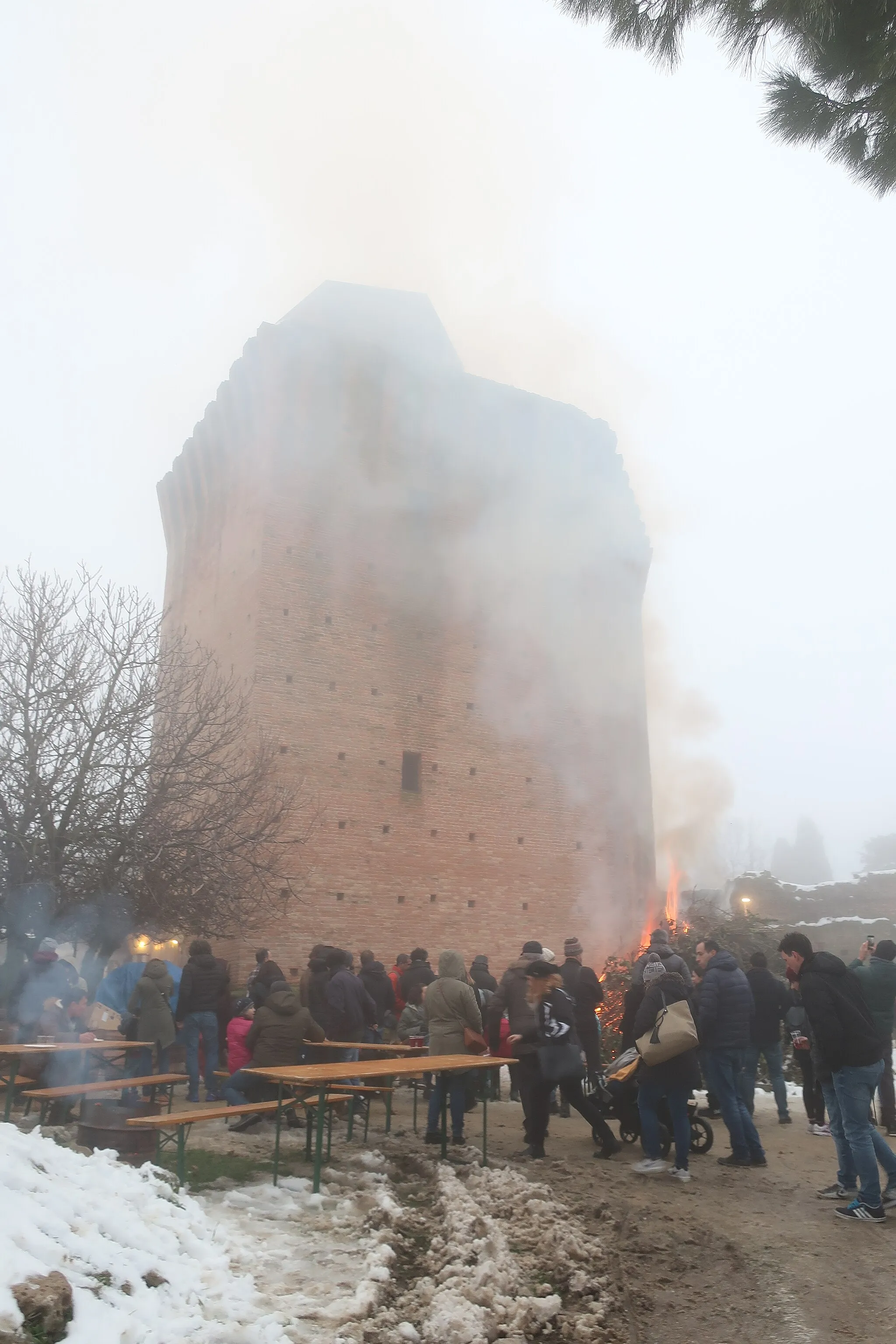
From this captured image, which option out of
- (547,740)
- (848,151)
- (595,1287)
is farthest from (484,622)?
(595,1287)

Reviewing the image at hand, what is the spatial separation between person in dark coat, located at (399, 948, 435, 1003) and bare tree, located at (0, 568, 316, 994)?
2.53 meters

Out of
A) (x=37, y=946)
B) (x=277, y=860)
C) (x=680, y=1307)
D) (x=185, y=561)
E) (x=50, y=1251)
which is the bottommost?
(x=680, y=1307)

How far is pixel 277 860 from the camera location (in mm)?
13625

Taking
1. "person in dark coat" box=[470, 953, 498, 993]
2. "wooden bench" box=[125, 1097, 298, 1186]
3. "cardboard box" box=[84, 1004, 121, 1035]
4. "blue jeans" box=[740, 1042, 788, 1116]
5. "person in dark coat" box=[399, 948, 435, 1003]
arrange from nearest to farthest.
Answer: "wooden bench" box=[125, 1097, 298, 1186], "blue jeans" box=[740, 1042, 788, 1116], "person in dark coat" box=[470, 953, 498, 993], "person in dark coat" box=[399, 948, 435, 1003], "cardboard box" box=[84, 1004, 121, 1035]

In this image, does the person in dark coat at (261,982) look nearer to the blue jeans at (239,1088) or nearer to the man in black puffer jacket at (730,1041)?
the blue jeans at (239,1088)

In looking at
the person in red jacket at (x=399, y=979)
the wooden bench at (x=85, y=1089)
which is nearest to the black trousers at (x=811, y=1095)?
the person in red jacket at (x=399, y=979)

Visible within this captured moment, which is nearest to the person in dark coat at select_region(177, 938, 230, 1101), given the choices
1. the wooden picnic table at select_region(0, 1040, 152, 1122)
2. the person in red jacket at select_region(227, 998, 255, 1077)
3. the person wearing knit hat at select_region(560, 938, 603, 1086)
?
the wooden picnic table at select_region(0, 1040, 152, 1122)

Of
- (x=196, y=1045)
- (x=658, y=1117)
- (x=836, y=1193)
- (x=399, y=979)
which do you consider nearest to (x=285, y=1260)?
(x=658, y=1117)

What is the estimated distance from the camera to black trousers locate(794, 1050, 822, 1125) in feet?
23.7

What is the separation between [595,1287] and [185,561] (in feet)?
57.2

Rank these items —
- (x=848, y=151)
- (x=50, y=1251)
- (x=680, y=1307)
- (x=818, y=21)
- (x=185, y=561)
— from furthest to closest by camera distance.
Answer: (x=185, y=561) < (x=848, y=151) < (x=818, y=21) < (x=680, y=1307) < (x=50, y=1251)

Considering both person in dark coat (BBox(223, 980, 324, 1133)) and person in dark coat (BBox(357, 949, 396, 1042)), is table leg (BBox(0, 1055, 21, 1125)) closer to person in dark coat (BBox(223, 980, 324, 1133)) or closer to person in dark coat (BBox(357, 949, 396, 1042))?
person in dark coat (BBox(223, 980, 324, 1133))

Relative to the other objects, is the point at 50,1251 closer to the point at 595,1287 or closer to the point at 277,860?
the point at 595,1287

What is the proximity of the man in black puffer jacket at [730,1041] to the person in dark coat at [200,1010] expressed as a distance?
13.6ft
